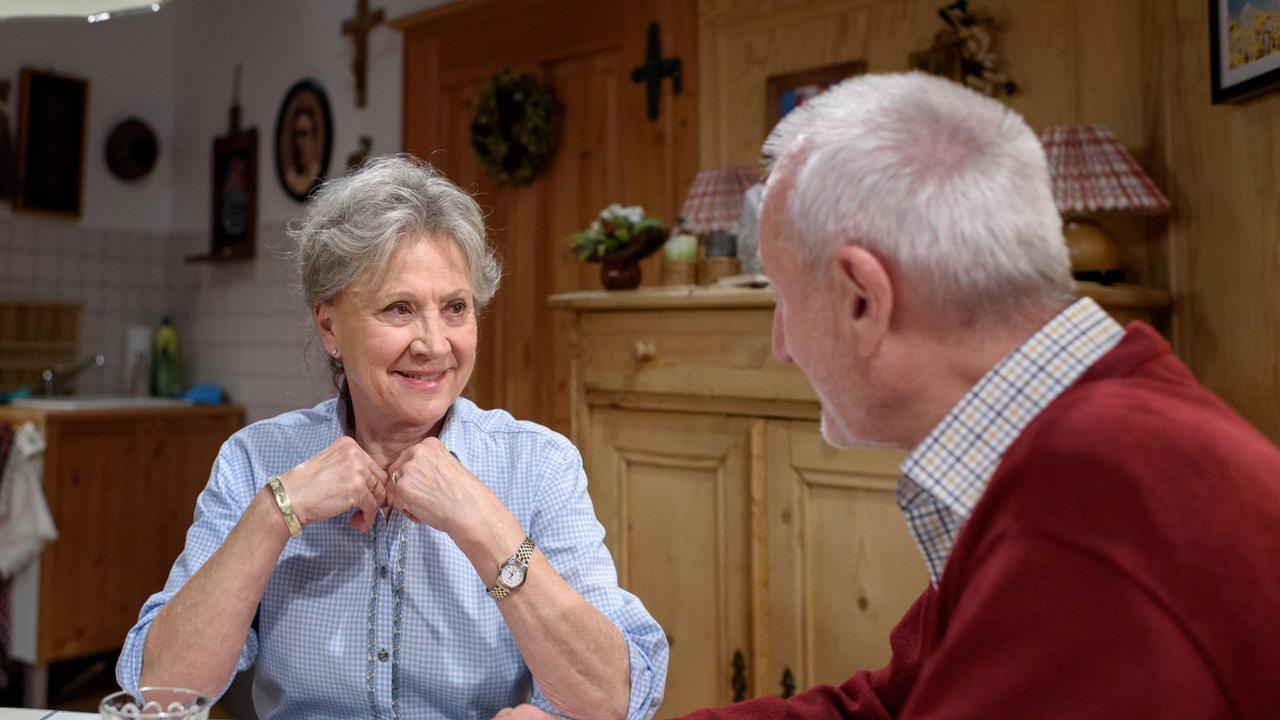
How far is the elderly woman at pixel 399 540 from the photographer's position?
3.83 feet

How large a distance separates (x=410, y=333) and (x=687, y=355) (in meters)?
1.05

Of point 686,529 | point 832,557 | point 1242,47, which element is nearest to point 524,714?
point 832,557

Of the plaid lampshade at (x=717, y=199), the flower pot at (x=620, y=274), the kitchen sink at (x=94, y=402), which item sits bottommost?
the kitchen sink at (x=94, y=402)

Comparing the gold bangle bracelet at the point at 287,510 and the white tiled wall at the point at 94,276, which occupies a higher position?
the white tiled wall at the point at 94,276

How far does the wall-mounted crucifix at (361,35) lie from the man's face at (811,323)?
3580 mm

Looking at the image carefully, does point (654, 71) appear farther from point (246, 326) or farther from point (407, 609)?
point (246, 326)

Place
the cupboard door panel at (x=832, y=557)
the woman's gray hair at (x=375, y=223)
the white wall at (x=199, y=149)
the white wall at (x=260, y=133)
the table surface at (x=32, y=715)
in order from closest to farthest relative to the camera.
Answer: the table surface at (x=32, y=715)
the woman's gray hair at (x=375, y=223)
the cupboard door panel at (x=832, y=557)
the white wall at (x=260, y=133)
the white wall at (x=199, y=149)

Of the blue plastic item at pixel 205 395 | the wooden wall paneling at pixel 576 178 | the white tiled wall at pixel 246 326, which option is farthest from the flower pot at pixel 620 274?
the blue plastic item at pixel 205 395

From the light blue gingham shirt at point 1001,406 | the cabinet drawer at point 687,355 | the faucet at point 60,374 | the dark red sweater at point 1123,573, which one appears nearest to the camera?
the dark red sweater at point 1123,573

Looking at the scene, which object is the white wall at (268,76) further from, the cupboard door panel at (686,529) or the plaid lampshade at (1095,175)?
the plaid lampshade at (1095,175)

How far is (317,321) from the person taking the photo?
4.72 ft

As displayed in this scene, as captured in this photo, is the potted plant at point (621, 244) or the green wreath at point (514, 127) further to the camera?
the green wreath at point (514, 127)

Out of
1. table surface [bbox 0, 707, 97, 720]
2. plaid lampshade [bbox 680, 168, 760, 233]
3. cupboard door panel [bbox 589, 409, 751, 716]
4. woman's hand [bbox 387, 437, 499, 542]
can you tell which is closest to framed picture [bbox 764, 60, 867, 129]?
plaid lampshade [bbox 680, 168, 760, 233]

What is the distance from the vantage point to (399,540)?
132cm
